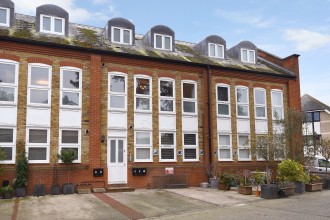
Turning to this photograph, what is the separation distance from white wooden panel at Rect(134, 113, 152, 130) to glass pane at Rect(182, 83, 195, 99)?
8.78 feet

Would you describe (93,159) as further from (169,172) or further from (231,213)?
(231,213)

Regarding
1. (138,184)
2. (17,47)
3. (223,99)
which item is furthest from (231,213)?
(17,47)

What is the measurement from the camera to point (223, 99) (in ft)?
66.9

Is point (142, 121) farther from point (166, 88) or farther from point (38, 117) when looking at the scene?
point (38, 117)

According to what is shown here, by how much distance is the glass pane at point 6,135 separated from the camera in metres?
14.8

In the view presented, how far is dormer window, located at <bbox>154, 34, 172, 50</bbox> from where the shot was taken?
67.3ft

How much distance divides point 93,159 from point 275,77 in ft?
42.5

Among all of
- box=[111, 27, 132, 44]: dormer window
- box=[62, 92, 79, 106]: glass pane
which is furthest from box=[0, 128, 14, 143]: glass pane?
box=[111, 27, 132, 44]: dormer window

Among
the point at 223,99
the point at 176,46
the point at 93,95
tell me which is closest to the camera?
the point at 93,95

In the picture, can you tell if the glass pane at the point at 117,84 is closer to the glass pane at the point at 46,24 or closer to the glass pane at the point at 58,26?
the glass pane at the point at 58,26

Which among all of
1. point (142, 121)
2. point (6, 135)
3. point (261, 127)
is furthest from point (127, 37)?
point (261, 127)

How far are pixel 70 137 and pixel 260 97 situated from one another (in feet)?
39.7

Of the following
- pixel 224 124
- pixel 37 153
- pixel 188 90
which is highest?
pixel 188 90

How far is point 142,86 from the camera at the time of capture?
18281mm
